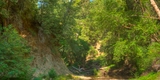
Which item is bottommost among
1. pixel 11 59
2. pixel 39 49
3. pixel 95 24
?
pixel 39 49

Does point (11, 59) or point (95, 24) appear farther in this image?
point (95, 24)

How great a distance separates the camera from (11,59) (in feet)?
31.6

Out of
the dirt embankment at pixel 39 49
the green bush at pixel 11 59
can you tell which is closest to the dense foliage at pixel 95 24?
the green bush at pixel 11 59

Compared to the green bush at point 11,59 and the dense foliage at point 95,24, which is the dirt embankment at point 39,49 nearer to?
the dense foliage at point 95,24

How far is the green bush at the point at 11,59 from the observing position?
9039 millimetres

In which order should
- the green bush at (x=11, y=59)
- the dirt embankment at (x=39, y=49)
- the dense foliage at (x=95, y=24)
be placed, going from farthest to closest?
the dirt embankment at (x=39, y=49) → the dense foliage at (x=95, y=24) → the green bush at (x=11, y=59)

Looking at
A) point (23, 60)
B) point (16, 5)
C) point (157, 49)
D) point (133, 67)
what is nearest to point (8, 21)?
point (16, 5)

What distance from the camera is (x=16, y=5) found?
59.2 ft

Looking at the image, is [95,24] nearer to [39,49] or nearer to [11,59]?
[39,49]

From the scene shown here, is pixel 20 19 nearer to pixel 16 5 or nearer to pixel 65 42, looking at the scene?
pixel 16 5

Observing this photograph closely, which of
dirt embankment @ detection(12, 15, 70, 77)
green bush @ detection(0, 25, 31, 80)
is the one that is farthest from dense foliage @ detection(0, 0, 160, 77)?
dirt embankment @ detection(12, 15, 70, 77)

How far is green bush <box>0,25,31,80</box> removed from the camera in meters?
9.04

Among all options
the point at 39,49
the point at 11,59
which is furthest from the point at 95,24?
the point at 11,59

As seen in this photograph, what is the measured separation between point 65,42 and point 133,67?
1103cm
